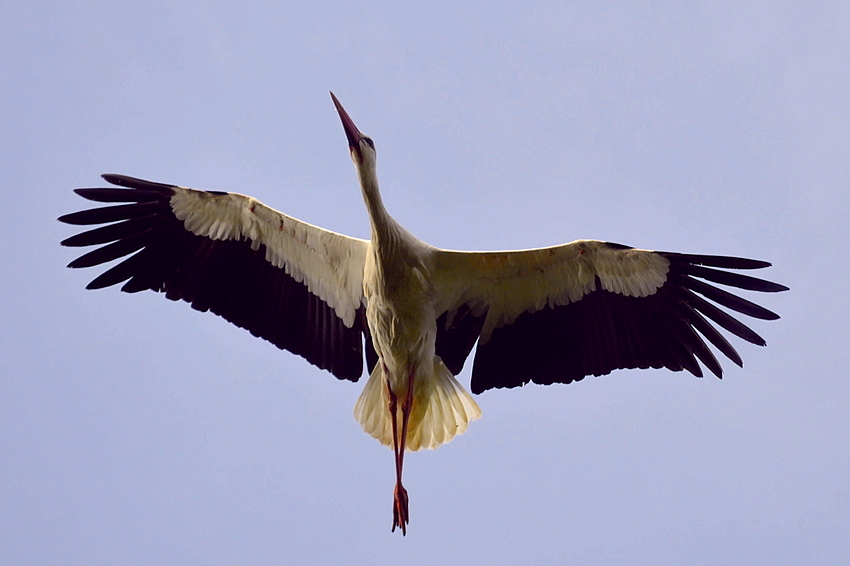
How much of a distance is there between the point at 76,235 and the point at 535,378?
2883 millimetres

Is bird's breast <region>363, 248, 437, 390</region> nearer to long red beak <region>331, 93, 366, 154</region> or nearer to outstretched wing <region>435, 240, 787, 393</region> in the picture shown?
outstretched wing <region>435, 240, 787, 393</region>

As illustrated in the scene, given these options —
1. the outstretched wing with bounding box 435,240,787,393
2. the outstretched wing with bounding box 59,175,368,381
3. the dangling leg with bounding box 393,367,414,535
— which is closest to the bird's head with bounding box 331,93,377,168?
the outstretched wing with bounding box 59,175,368,381

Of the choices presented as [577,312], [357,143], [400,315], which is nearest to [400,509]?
[400,315]

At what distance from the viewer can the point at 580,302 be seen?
6059mm

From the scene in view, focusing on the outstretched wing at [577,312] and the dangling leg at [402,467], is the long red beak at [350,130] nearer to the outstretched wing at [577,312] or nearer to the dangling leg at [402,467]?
the outstretched wing at [577,312]

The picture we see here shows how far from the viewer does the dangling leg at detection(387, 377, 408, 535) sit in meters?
5.65

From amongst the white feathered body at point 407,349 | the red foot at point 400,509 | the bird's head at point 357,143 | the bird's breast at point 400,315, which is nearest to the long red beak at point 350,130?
the bird's head at point 357,143

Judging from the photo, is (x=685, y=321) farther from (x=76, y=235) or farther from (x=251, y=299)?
(x=76, y=235)

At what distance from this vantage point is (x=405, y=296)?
566 centimetres

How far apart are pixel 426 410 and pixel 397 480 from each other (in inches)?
20.5

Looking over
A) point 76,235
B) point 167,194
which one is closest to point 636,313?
point 167,194

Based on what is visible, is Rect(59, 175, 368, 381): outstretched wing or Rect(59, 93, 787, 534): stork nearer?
Rect(59, 93, 787, 534): stork

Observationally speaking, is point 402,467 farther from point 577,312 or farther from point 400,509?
point 577,312

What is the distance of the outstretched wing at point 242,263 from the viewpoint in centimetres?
586
